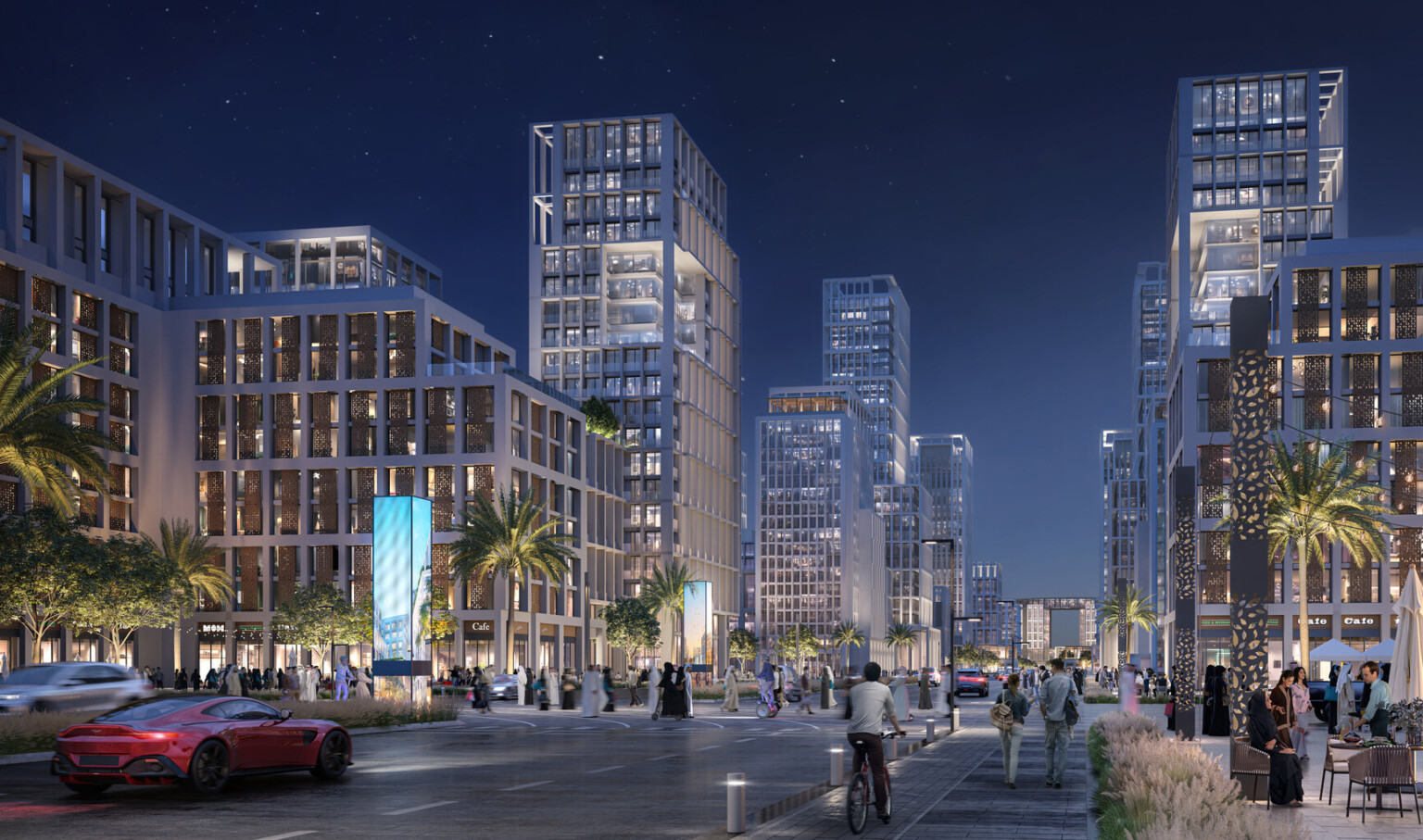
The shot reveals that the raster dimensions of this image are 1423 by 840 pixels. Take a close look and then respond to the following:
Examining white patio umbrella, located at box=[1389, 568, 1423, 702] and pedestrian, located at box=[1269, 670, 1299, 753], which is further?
white patio umbrella, located at box=[1389, 568, 1423, 702]

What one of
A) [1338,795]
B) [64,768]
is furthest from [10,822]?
[1338,795]

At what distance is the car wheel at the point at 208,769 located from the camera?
18.4m

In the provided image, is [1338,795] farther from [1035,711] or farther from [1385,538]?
[1385,538]

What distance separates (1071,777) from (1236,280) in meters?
99.8

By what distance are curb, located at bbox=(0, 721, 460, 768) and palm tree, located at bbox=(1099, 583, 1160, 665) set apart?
3221 inches

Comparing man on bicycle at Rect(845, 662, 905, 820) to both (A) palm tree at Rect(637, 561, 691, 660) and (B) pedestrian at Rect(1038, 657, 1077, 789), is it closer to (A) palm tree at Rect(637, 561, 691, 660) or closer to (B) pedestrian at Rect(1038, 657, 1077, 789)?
(B) pedestrian at Rect(1038, 657, 1077, 789)

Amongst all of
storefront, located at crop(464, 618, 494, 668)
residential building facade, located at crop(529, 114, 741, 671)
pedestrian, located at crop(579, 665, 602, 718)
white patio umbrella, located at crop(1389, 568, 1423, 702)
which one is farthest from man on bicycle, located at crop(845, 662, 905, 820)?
residential building facade, located at crop(529, 114, 741, 671)

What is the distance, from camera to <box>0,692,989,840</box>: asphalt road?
1506cm

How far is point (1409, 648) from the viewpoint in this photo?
2561 centimetres

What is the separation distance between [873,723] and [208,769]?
9.27 m

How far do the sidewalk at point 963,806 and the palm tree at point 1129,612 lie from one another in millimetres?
91377

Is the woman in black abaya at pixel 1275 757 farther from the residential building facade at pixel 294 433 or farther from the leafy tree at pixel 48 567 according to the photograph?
the residential building facade at pixel 294 433

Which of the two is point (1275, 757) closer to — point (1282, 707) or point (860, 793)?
point (1282, 707)

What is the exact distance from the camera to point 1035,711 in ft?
177
